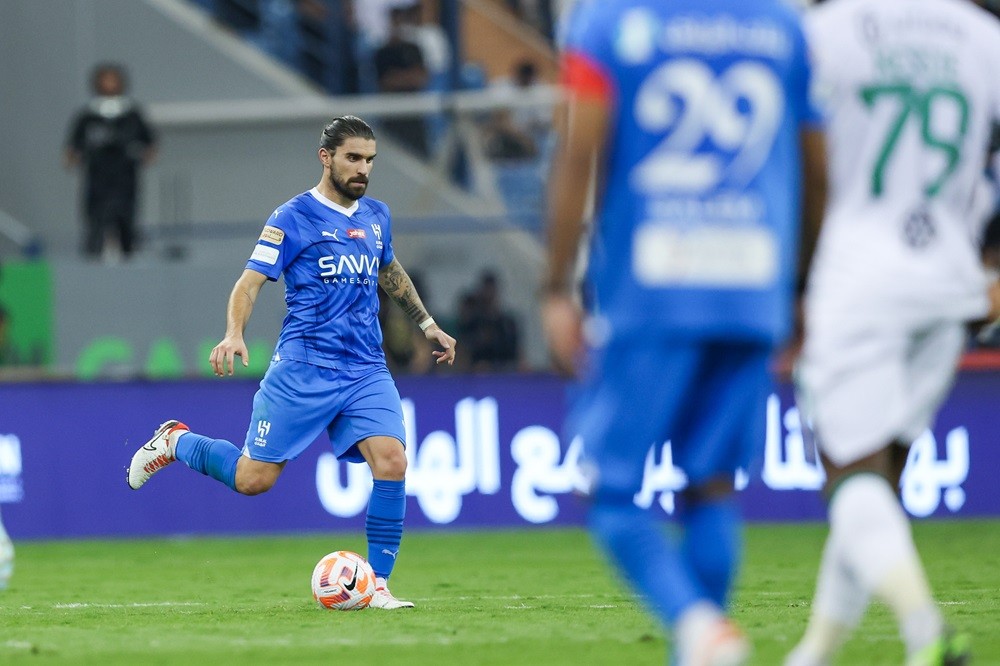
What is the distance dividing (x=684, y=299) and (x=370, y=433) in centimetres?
410

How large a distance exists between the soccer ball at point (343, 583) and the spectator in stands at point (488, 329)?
796 cm

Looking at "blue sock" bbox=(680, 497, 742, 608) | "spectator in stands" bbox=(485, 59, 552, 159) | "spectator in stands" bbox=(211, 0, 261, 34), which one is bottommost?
"blue sock" bbox=(680, 497, 742, 608)

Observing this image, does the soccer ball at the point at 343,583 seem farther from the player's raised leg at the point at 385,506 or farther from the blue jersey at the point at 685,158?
the blue jersey at the point at 685,158

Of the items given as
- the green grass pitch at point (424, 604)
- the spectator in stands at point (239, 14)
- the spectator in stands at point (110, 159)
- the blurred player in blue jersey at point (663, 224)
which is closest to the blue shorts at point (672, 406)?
the blurred player in blue jersey at point (663, 224)

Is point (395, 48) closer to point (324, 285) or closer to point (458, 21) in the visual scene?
point (458, 21)

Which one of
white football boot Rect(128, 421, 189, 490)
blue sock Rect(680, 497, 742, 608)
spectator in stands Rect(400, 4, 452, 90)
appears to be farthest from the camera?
spectator in stands Rect(400, 4, 452, 90)

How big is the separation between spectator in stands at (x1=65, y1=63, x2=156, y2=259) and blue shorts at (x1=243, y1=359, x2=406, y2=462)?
375 inches

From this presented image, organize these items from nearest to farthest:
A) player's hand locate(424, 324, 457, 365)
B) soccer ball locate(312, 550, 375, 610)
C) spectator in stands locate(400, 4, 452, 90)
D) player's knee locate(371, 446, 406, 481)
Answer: soccer ball locate(312, 550, 375, 610) < player's knee locate(371, 446, 406, 481) < player's hand locate(424, 324, 457, 365) < spectator in stands locate(400, 4, 452, 90)

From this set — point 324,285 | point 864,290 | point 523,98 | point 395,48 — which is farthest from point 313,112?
point 864,290

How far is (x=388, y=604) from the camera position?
27.6 feet

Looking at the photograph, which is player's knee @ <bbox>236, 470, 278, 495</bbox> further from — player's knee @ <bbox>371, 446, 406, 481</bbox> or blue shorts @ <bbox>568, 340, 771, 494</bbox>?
blue shorts @ <bbox>568, 340, 771, 494</bbox>

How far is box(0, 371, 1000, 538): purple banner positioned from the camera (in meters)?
14.3

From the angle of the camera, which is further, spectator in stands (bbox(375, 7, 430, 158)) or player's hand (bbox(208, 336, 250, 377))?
spectator in stands (bbox(375, 7, 430, 158))

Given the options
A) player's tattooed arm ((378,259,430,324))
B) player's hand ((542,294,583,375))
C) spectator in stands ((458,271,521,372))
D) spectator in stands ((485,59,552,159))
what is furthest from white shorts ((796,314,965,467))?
spectator in stands ((485,59,552,159))
